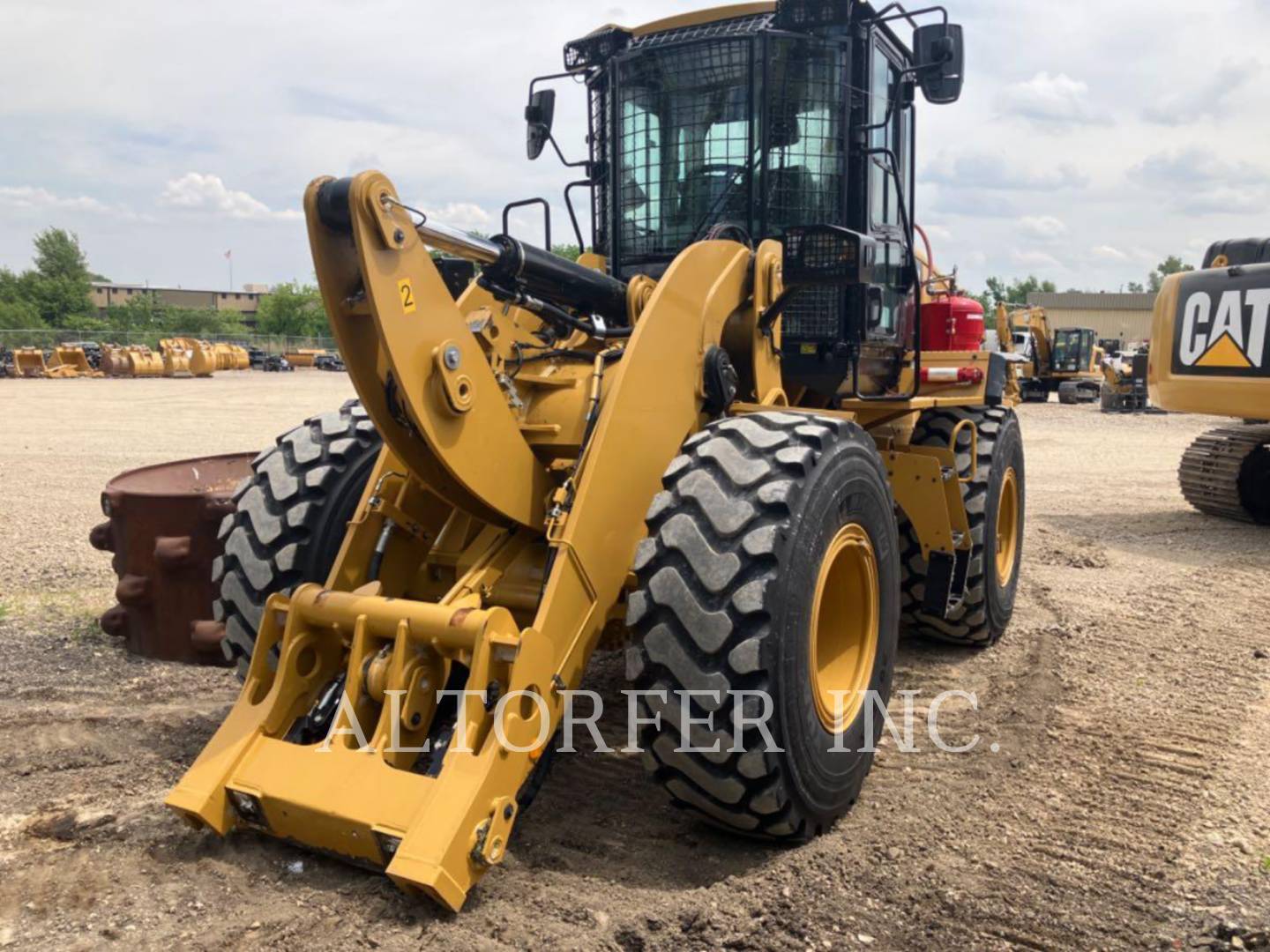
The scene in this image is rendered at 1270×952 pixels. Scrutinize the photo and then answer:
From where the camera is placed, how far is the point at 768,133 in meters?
4.53

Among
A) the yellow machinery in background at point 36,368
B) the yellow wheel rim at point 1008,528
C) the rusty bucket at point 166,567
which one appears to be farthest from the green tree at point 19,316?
the yellow wheel rim at point 1008,528

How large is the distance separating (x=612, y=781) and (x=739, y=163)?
2.68m

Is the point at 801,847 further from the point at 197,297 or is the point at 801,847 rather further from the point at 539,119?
the point at 197,297

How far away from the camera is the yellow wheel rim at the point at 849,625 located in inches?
144

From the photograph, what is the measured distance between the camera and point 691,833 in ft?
11.1

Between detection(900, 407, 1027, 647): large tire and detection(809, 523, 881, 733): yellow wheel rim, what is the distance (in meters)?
1.72

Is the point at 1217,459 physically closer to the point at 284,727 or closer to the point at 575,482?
the point at 575,482

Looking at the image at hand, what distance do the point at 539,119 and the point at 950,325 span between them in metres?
2.65

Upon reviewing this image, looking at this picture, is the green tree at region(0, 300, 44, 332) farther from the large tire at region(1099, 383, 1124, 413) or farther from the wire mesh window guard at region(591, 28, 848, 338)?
the wire mesh window guard at region(591, 28, 848, 338)

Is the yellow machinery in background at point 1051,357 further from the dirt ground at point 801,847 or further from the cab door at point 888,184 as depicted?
the cab door at point 888,184

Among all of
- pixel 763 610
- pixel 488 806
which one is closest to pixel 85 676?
pixel 488 806

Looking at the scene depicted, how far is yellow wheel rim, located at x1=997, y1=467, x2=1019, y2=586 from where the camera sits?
20.6ft

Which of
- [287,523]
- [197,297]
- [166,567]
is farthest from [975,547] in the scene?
[197,297]

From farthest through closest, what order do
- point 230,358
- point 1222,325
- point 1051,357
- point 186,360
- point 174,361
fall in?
point 230,358 < point 186,360 < point 174,361 < point 1051,357 < point 1222,325
